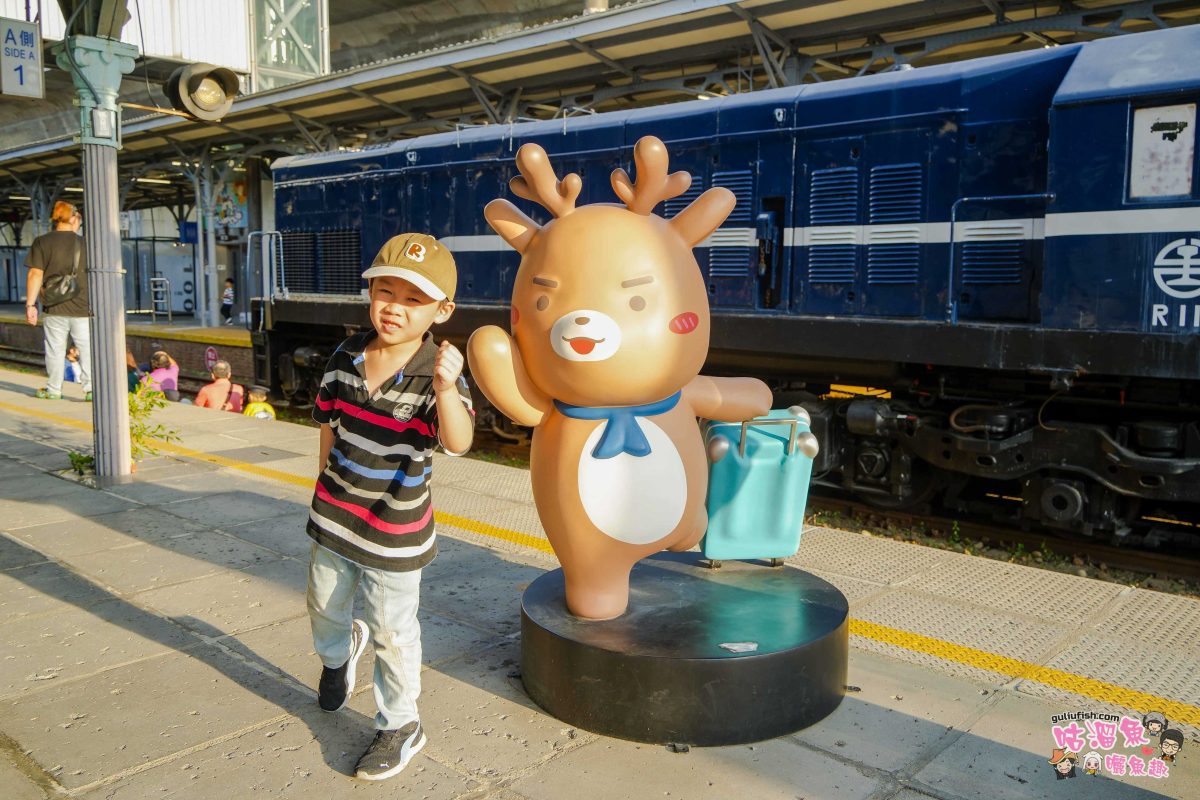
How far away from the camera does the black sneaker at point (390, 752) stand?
2.70 m

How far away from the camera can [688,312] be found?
3.14 metres

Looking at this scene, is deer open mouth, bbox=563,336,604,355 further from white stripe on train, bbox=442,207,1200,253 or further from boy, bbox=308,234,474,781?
white stripe on train, bbox=442,207,1200,253

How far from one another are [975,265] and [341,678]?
4.89m

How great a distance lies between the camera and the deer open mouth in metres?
2.99

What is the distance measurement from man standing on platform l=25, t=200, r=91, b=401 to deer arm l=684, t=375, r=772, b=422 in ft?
27.0

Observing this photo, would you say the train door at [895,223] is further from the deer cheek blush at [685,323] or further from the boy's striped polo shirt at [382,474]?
the boy's striped polo shirt at [382,474]

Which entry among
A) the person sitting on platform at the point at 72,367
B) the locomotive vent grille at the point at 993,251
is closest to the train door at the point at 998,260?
the locomotive vent grille at the point at 993,251

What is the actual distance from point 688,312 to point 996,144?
393 cm

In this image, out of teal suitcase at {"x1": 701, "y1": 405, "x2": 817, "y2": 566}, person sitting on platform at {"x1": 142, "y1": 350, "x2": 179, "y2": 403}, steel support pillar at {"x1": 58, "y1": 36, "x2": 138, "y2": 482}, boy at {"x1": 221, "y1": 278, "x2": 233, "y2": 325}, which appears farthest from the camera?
boy at {"x1": 221, "y1": 278, "x2": 233, "y2": 325}

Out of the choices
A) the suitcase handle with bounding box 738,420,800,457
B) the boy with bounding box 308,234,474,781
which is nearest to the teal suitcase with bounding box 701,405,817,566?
the suitcase handle with bounding box 738,420,800,457

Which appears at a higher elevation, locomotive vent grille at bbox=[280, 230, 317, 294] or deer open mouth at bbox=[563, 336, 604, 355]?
locomotive vent grille at bbox=[280, 230, 317, 294]

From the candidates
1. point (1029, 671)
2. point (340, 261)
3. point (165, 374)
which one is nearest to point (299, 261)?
point (340, 261)

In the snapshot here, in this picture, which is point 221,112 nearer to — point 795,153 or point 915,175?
point 795,153

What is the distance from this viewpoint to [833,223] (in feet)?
22.5
